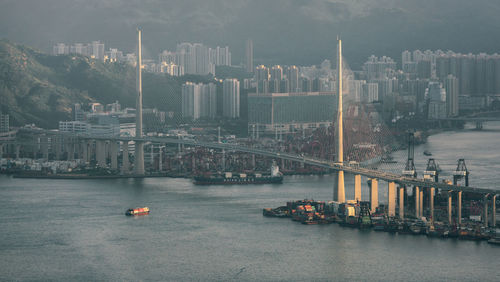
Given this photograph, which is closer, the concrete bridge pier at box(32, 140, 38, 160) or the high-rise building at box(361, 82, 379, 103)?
the concrete bridge pier at box(32, 140, 38, 160)

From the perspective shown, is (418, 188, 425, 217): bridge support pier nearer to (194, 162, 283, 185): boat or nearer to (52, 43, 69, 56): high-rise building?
(194, 162, 283, 185): boat

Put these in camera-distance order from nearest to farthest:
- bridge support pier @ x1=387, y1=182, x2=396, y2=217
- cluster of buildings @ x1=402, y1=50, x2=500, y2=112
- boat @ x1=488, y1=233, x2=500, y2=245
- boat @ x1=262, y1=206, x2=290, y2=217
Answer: boat @ x1=488, y1=233, x2=500, y2=245 < bridge support pier @ x1=387, y1=182, x2=396, y2=217 < boat @ x1=262, y1=206, x2=290, y2=217 < cluster of buildings @ x1=402, y1=50, x2=500, y2=112

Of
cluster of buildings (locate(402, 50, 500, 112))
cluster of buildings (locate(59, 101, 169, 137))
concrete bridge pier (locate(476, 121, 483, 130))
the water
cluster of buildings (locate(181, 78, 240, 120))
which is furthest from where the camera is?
cluster of buildings (locate(402, 50, 500, 112))

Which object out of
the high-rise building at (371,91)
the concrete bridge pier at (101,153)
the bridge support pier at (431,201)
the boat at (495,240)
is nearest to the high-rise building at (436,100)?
the high-rise building at (371,91)

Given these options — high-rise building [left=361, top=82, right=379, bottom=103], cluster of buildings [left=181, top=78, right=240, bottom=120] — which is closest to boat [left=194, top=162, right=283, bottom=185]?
cluster of buildings [left=181, top=78, right=240, bottom=120]

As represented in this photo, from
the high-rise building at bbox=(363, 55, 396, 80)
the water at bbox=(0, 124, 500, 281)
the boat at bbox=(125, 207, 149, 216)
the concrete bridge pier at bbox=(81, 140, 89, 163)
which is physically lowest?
the water at bbox=(0, 124, 500, 281)

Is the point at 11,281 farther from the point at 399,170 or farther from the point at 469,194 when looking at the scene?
the point at 399,170

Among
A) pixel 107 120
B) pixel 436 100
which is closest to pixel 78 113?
pixel 107 120
